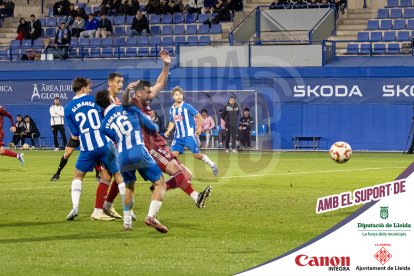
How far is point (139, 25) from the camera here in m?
49.2

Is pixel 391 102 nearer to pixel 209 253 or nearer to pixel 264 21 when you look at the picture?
pixel 264 21

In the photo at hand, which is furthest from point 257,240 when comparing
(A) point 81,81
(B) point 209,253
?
(A) point 81,81

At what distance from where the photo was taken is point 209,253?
12.2 meters

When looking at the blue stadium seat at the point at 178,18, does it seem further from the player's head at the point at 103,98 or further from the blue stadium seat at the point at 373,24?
the player's head at the point at 103,98

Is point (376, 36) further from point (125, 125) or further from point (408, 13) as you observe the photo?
point (125, 125)

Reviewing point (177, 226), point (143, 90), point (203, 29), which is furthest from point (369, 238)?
point (203, 29)

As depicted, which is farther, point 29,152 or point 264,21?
point 264,21

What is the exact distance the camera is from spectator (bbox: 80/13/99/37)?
50.2 m

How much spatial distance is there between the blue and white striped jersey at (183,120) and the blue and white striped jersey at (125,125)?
33.8 ft

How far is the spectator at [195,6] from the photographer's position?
50.3 meters

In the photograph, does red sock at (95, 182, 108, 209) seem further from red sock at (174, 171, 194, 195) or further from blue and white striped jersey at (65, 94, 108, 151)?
red sock at (174, 171, 194, 195)

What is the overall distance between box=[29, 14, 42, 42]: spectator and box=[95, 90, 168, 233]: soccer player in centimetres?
3719

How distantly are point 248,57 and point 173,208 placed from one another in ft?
85.4

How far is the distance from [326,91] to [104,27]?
43.0 feet
